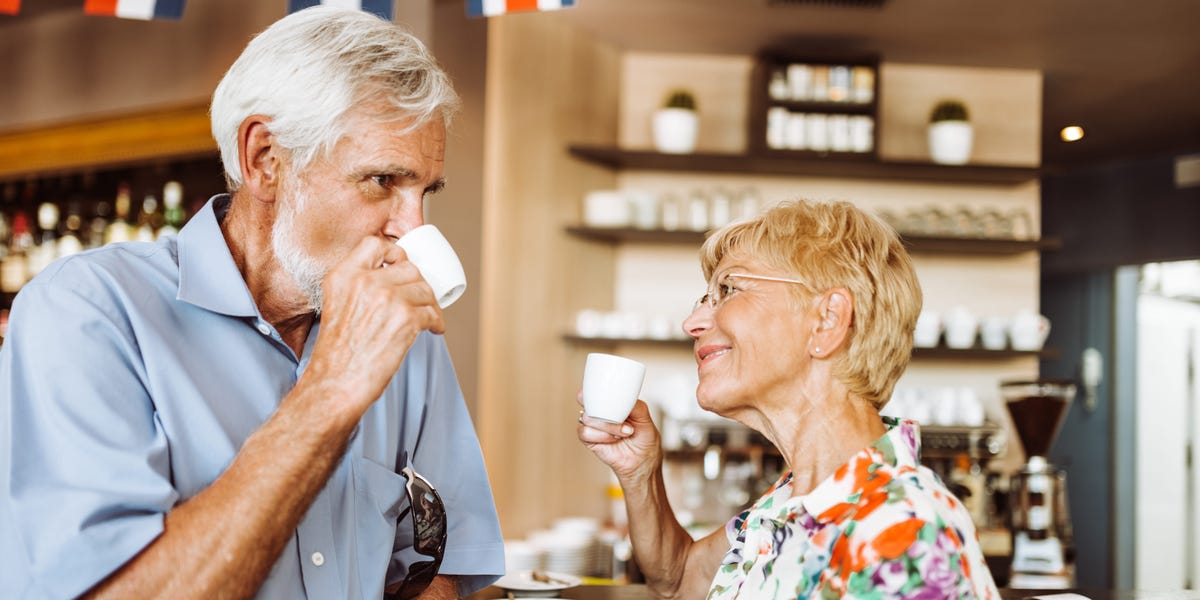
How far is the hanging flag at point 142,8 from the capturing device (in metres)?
2.73

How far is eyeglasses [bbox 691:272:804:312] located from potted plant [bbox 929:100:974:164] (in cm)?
329

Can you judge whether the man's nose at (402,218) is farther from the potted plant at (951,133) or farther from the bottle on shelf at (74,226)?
the bottle on shelf at (74,226)

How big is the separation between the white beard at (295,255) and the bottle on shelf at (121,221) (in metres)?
3.64

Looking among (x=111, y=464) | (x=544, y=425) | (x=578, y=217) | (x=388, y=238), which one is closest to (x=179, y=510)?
(x=111, y=464)

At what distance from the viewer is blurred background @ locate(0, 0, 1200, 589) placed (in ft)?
13.5

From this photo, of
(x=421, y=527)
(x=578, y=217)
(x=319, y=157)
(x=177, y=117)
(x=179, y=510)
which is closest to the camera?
(x=179, y=510)

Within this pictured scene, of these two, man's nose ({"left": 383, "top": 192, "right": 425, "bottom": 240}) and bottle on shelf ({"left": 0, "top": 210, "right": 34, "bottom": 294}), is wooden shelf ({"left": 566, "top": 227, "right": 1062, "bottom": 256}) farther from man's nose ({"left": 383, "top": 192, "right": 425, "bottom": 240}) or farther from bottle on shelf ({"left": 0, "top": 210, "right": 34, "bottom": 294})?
man's nose ({"left": 383, "top": 192, "right": 425, "bottom": 240})

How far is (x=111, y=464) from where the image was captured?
1089mm

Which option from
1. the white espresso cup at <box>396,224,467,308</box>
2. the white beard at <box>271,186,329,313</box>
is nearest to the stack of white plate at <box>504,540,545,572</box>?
the white beard at <box>271,186,329,313</box>

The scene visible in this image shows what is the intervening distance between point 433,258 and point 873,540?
58 cm

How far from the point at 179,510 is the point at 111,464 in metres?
0.08

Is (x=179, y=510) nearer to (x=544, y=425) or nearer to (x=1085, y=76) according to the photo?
(x=544, y=425)

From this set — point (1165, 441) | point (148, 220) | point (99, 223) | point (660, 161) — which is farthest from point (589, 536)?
point (1165, 441)

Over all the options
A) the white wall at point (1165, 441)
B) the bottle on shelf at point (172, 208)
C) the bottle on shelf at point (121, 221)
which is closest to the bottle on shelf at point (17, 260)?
the bottle on shelf at point (121, 221)
